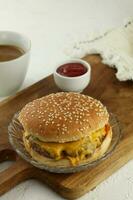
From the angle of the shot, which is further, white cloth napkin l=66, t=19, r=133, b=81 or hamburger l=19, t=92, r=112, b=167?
white cloth napkin l=66, t=19, r=133, b=81

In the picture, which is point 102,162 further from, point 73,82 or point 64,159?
point 73,82

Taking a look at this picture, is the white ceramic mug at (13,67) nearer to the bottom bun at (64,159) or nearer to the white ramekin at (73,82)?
the white ramekin at (73,82)

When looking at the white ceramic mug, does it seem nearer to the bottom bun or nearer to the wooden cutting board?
the wooden cutting board

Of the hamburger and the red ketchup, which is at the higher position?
the hamburger

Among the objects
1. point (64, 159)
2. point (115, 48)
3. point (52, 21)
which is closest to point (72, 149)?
point (64, 159)

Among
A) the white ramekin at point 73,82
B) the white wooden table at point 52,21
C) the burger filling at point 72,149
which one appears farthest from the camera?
the white wooden table at point 52,21

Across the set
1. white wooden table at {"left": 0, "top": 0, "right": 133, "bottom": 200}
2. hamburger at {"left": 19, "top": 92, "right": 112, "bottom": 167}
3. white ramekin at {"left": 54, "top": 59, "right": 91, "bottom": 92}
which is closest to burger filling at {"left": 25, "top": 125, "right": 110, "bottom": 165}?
hamburger at {"left": 19, "top": 92, "right": 112, "bottom": 167}

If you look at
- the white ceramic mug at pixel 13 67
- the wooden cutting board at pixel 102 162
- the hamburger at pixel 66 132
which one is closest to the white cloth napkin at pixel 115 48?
the wooden cutting board at pixel 102 162
